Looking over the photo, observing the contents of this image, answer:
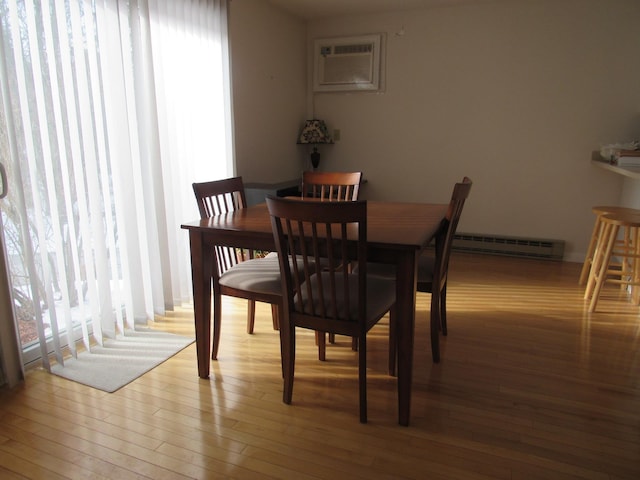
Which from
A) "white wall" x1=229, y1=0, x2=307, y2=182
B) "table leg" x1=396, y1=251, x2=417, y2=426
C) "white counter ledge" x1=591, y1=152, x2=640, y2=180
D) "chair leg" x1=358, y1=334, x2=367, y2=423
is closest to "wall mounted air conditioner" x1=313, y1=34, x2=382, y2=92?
"white wall" x1=229, y1=0, x2=307, y2=182

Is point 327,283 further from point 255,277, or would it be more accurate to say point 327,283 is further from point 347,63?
point 347,63

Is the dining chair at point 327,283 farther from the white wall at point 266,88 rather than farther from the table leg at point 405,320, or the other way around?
the white wall at point 266,88

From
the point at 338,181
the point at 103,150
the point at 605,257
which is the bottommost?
the point at 605,257

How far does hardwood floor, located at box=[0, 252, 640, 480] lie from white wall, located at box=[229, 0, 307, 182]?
5.99ft

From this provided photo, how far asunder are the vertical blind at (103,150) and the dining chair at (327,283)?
46.5 inches

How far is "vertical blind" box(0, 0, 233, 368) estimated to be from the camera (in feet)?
6.72

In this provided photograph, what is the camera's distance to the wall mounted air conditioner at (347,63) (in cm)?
446

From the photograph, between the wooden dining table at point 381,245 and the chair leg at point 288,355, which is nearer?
the wooden dining table at point 381,245

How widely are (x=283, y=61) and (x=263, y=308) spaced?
251cm

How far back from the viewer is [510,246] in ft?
14.2

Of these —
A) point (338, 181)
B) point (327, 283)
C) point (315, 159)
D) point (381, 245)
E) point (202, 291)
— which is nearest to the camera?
point (381, 245)

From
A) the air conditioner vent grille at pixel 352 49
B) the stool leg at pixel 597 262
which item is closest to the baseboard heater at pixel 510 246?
the stool leg at pixel 597 262

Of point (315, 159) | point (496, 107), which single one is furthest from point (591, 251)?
point (315, 159)

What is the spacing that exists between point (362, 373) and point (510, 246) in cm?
309
